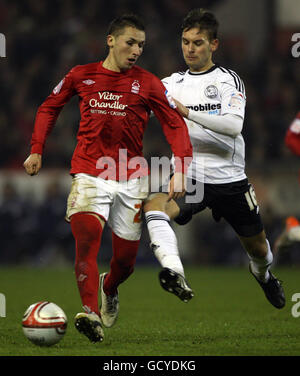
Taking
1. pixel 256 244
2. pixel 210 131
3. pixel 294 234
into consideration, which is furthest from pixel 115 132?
pixel 294 234

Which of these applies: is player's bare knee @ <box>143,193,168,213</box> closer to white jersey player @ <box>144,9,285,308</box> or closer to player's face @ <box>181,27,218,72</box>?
white jersey player @ <box>144,9,285,308</box>

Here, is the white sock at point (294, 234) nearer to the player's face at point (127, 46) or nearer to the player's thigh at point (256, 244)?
the player's thigh at point (256, 244)

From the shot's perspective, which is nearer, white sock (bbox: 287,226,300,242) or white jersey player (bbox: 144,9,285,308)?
white jersey player (bbox: 144,9,285,308)

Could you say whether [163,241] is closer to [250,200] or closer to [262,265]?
[250,200]

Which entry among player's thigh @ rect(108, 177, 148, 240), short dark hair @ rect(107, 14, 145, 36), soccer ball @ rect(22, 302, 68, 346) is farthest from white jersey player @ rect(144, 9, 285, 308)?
soccer ball @ rect(22, 302, 68, 346)

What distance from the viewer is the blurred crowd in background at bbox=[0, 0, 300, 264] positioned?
15.4 m

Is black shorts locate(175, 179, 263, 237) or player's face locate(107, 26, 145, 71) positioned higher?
player's face locate(107, 26, 145, 71)

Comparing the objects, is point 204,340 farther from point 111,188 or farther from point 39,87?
point 39,87

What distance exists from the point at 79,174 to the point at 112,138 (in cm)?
35

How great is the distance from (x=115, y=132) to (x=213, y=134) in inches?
45.6

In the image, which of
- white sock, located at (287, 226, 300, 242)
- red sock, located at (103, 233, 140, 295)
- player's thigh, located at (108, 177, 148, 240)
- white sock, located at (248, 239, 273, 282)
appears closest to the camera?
player's thigh, located at (108, 177, 148, 240)

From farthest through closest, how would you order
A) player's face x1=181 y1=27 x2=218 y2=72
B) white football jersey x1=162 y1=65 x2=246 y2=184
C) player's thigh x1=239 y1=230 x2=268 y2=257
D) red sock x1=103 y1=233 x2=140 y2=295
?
player's thigh x1=239 y1=230 x2=268 y2=257
white football jersey x1=162 y1=65 x2=246 y2=184
player's face x1=181 y1=27 x2=218 y2=72
red sock x1=103 y1=233 x2=140 y2=295

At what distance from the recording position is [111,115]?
6.09 meters

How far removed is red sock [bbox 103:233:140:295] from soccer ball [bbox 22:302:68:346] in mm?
840
